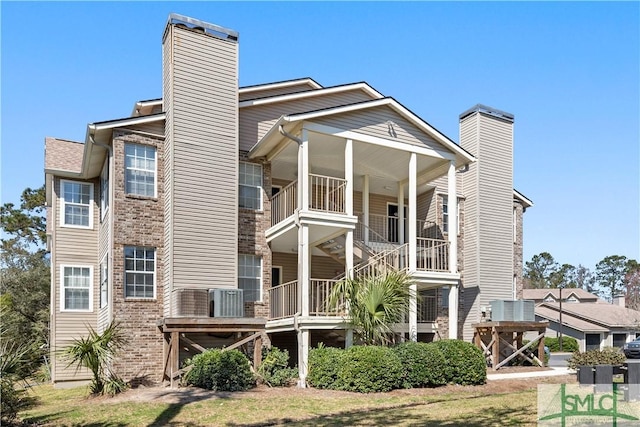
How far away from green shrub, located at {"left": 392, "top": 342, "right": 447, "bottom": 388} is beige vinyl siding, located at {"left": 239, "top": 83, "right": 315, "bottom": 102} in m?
9.70

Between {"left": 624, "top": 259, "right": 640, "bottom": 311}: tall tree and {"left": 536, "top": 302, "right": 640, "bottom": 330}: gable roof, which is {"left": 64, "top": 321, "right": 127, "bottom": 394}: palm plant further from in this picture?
{"left": 624, "top": 259, "right": 640, "bottom": 311}: tall tree

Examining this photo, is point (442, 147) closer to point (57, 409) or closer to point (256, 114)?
point (256, 114)

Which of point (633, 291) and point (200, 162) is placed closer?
point (200, 162)

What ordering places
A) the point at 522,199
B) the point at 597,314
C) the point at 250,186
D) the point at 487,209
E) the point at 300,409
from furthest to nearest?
1. the point at 597,314
2. the point at 522,199
3. the point at 487,209
4. the point at 250,186
5. the point at 300,409

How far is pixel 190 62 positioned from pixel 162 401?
9.58 metres

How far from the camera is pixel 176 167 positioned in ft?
53.7

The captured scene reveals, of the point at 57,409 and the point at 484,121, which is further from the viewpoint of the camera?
the point at 484,121

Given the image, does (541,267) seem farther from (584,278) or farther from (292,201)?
(292,201)

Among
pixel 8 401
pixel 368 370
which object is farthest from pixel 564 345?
pixel 8 401

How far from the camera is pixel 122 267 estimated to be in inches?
640

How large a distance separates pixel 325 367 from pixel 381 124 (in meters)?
7.71

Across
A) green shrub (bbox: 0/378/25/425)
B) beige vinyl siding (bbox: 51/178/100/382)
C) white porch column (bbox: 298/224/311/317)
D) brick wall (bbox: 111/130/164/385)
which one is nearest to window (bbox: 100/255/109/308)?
beige vinyl siding (bbox: 51/178/100/382)

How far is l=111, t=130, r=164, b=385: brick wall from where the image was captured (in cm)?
1580

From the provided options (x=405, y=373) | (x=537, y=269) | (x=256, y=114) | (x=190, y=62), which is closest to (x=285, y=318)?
(x=405, y=373)
